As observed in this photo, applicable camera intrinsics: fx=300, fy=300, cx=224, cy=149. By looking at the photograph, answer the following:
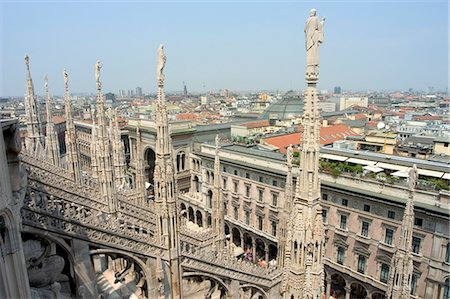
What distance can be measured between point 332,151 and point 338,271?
1200 centimetres

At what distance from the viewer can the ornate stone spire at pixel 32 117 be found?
95.2 ft

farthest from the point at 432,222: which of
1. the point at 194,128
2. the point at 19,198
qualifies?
the point at 194,128

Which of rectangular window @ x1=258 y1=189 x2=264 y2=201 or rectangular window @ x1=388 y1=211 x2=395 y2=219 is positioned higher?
rectangular window @ x1=388 y1=211 x2=395 y2=219

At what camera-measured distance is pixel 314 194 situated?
8422 mm

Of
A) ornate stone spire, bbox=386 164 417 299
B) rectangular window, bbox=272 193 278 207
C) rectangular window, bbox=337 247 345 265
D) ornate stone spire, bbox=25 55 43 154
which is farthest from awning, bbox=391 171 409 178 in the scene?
ornate stone spire, bbox=25 55 43 154

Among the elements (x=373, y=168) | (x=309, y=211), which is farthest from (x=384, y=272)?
(x=309, y=211)

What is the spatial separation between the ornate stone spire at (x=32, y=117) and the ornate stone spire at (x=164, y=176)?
23039mm

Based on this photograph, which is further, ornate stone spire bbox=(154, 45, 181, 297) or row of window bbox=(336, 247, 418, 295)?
row of window bbox=(336, 247, 418, 295)

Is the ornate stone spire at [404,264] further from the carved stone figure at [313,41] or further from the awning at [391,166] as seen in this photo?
the awning at [391,166]

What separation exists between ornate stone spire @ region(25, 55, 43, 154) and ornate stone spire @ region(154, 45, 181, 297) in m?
23.0

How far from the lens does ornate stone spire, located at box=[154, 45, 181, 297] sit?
12.0 m

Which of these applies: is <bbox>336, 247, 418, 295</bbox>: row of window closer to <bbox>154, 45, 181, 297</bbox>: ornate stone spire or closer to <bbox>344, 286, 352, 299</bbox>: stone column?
<bbox>344, 286, 352, 299</bbox>: stone column

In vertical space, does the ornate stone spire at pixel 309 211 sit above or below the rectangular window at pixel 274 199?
above

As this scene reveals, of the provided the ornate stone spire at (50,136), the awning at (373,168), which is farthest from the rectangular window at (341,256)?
the ornate stone spire at (50,136)
